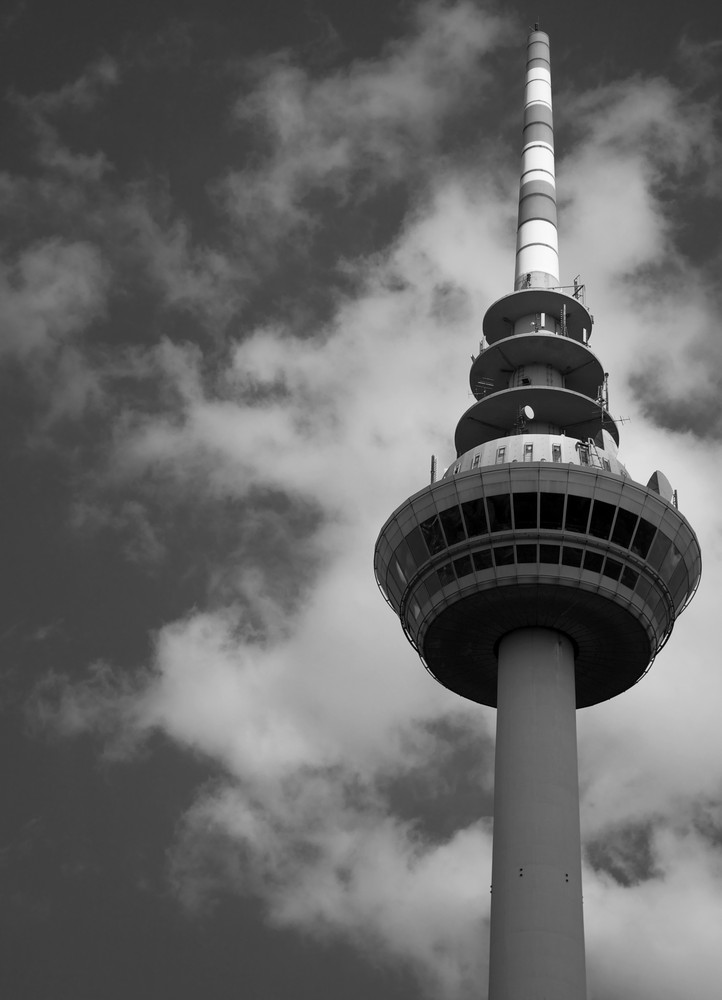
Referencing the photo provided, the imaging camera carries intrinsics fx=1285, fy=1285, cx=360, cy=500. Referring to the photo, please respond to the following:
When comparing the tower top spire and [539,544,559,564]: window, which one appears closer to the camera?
[539,544,559,564]: window

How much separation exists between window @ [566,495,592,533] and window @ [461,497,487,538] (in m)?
3.98

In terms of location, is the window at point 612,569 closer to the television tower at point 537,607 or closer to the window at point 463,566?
the television tower at point 537,607

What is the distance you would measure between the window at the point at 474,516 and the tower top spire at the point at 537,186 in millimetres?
21101

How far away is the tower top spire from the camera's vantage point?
79375 mm

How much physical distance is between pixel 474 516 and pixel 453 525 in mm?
1145

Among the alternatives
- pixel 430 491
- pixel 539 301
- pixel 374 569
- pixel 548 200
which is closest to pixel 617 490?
pixel 430 491

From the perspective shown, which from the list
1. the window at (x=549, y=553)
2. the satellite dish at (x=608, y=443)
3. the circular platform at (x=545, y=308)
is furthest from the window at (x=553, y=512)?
the circular platform at (x=545, y=308)

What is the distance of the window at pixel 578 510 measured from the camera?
59.9 meters

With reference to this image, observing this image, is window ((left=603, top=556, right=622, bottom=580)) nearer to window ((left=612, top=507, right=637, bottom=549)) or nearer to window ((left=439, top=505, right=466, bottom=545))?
window ((left=612, top=507, right=637, bottom=549))

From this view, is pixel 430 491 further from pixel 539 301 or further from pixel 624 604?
pixel 539 301

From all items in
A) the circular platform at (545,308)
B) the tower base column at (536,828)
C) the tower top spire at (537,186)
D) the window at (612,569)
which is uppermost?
the tower top spire at (537,186)

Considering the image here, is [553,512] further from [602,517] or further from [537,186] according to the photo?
[537,186]

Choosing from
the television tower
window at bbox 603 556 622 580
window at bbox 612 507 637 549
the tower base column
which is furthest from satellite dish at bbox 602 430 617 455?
the tower base column

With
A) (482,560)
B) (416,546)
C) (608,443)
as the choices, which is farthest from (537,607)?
(608,443)
